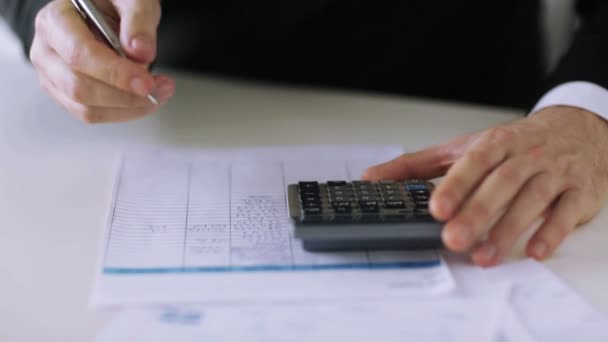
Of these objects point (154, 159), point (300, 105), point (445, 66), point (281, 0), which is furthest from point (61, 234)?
point (445, 66)

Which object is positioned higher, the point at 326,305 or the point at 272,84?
the point at 272,84

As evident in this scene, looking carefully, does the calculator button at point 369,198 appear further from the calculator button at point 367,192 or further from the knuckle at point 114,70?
the knuckle at point 114,70

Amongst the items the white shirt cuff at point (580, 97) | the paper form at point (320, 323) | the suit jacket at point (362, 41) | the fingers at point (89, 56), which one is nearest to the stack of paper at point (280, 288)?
the paper form at point (320, 323)

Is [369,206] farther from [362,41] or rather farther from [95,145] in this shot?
[362,41]

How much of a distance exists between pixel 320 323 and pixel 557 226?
219 mm

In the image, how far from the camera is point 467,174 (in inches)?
19.5

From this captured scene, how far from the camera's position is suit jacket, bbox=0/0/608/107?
0.89m

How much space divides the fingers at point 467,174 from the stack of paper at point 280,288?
1.7 inches

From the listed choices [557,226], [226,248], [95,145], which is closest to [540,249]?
[557,226]

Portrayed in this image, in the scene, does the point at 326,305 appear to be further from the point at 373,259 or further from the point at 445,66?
the point at 445,66

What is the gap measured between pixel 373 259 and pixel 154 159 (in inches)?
10.6

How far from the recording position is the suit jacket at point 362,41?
0.89m

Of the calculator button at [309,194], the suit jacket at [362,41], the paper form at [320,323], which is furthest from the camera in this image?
the suit jacket at [362,41]

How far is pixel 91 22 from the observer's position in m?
0.59
